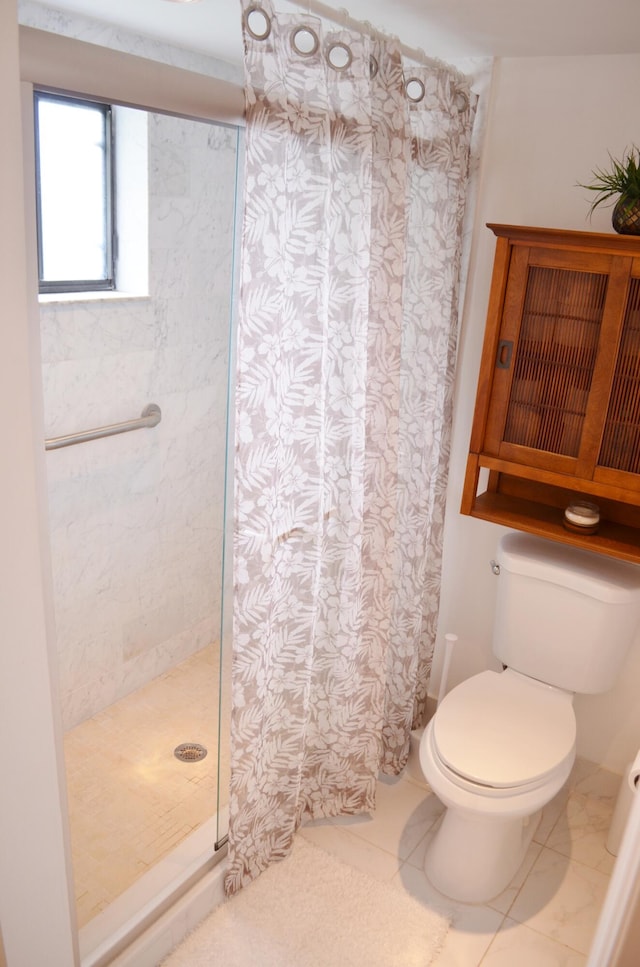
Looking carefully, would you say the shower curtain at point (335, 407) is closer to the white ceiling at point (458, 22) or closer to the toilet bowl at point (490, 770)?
the white ceiling at point (458, 22)

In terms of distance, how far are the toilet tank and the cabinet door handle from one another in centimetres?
56

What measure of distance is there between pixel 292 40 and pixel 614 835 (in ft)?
7.50

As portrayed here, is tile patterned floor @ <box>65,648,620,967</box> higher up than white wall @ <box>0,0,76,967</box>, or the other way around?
white wall @ <box>0,0,76,967</box>

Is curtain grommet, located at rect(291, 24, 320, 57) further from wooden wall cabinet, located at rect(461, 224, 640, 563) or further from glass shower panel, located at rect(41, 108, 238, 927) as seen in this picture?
glass shower panel, located at rect(41, 108, 238, 927)

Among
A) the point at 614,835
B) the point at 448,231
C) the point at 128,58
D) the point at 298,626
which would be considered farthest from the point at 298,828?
the point at 128,58

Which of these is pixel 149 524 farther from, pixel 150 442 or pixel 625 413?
pixel 625 413

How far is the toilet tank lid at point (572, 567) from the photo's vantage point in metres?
2.07

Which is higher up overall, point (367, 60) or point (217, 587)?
point (367, 60)

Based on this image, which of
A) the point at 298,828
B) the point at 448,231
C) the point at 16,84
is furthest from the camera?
the point at 298,828

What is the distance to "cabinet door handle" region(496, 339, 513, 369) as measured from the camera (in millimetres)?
2053

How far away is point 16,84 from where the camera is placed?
1.01 meters

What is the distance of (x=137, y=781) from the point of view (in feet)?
7.62

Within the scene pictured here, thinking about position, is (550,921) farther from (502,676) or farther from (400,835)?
(502,676)

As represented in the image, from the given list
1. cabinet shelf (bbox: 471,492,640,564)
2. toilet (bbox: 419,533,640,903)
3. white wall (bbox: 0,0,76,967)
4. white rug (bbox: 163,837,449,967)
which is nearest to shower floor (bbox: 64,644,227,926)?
white rug (bbox: 163,837,449,967)
